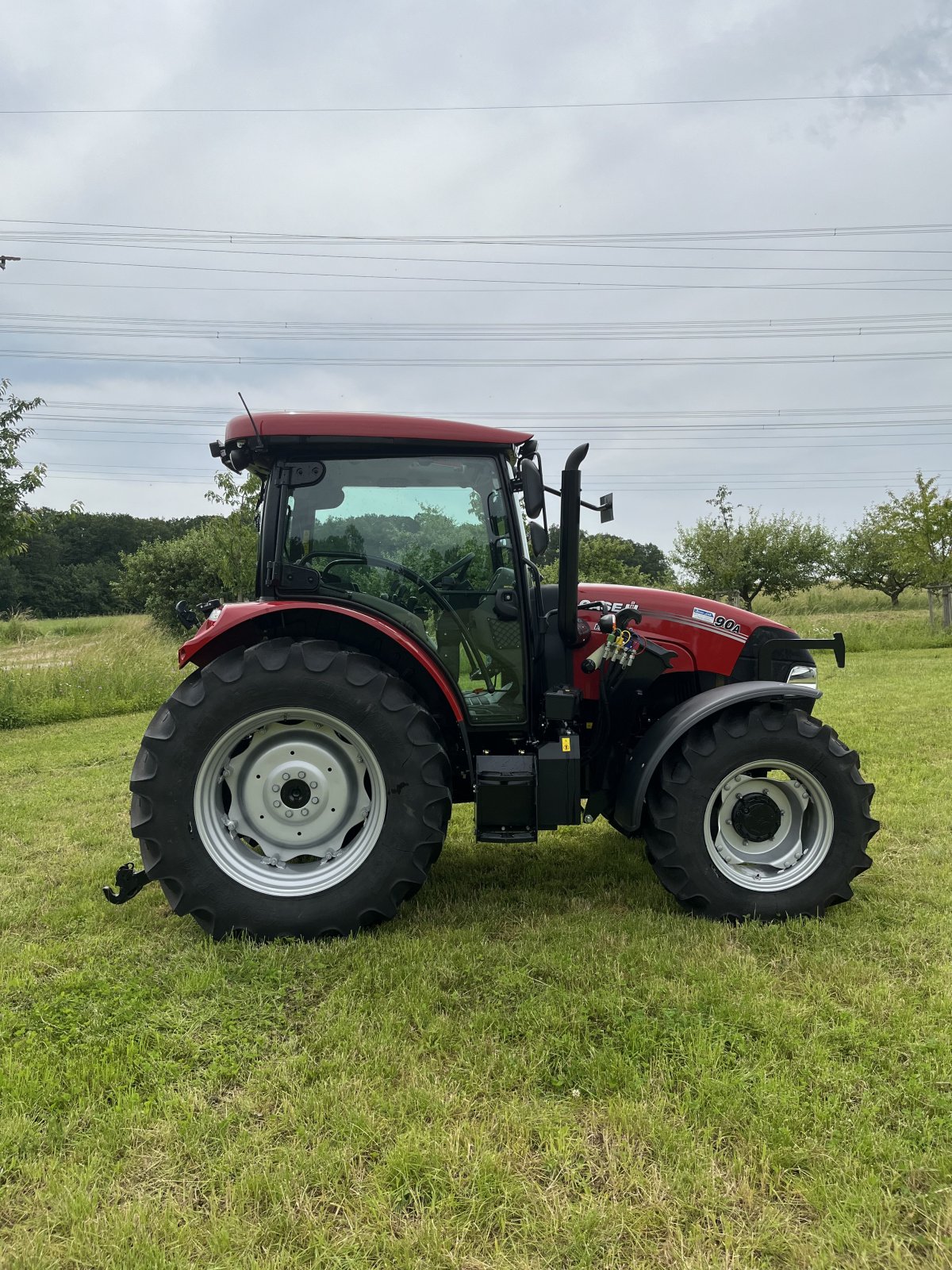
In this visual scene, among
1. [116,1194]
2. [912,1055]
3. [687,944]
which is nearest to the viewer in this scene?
[116,1194]

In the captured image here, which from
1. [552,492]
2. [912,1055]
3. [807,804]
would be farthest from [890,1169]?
[552,492]

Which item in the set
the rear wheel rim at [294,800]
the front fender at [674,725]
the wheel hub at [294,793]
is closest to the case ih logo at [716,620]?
the front fender at [674,725]

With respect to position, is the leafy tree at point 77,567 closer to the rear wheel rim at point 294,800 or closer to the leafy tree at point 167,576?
the leafy tree at point 167,576

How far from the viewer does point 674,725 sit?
3.28 meters

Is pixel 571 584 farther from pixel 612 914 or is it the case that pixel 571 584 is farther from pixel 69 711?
pixel 69 711

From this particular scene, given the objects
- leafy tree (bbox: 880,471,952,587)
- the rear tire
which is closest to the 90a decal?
the rear tire

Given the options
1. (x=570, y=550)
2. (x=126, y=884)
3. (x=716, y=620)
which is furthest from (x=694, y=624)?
(x=126, y=884)

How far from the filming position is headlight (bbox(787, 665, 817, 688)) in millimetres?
3738

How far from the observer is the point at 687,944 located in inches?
116

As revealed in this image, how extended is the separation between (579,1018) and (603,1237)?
2.61ft

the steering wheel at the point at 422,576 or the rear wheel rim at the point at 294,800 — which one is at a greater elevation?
the steering wheel at the point at 422,576

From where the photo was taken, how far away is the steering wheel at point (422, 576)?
3363mm

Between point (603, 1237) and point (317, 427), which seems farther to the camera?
point (317, 427)

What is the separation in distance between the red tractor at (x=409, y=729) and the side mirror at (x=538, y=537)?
11 mm
